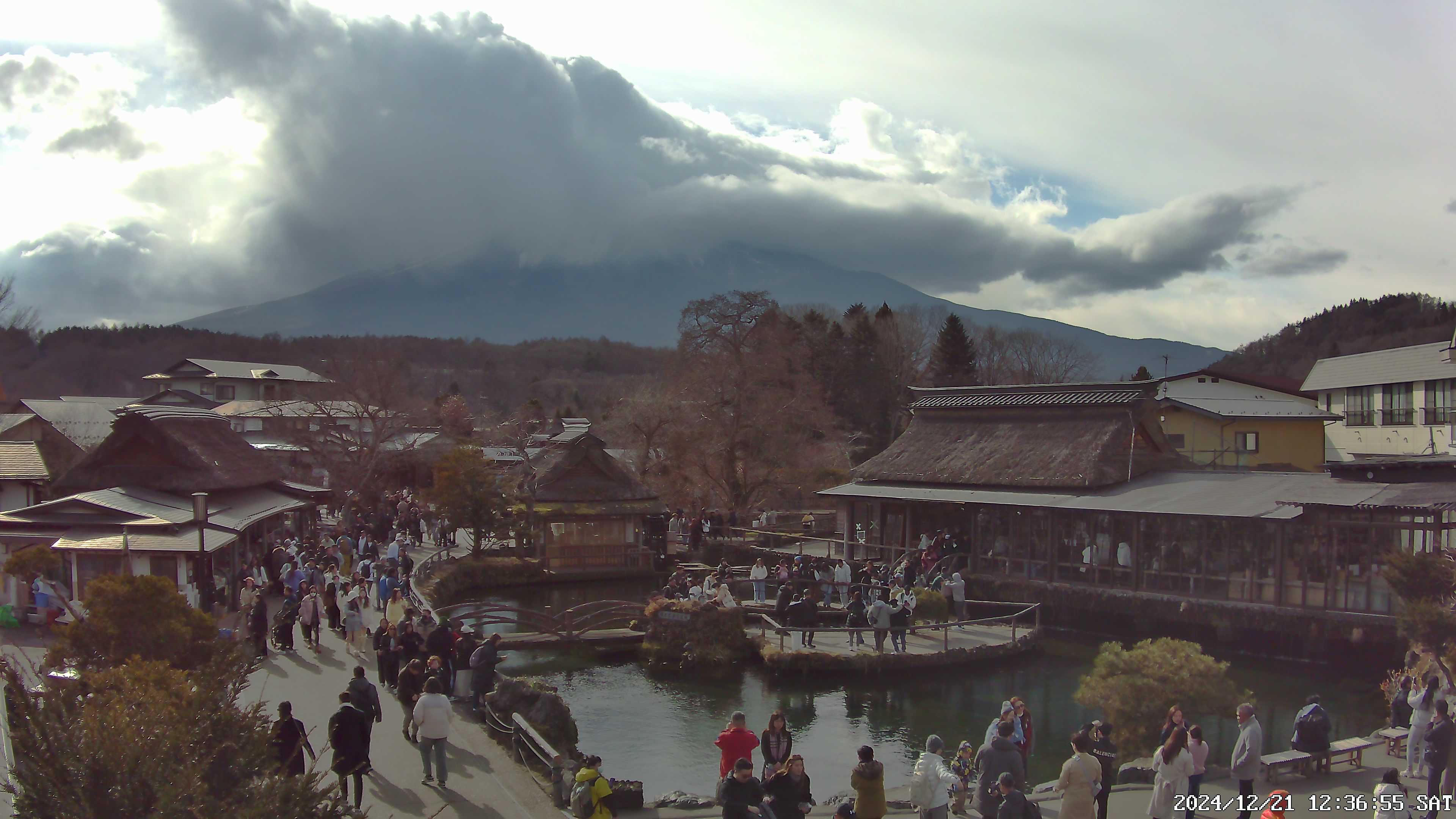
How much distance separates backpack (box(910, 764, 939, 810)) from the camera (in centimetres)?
901

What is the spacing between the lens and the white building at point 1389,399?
131 ft

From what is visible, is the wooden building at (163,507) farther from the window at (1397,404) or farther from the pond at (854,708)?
the window at (1397,404)

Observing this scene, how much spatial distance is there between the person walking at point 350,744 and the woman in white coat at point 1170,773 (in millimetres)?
8088

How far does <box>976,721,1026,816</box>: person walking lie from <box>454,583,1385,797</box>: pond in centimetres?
404

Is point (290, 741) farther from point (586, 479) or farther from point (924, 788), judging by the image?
point (586, 479)

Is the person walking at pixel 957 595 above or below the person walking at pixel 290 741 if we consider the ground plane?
below

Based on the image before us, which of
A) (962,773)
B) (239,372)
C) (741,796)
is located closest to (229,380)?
(239,372)

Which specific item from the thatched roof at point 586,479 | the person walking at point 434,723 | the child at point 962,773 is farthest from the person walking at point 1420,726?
the thatched roof at point 586,479

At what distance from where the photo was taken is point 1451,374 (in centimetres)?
3866

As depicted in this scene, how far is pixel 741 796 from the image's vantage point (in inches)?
316

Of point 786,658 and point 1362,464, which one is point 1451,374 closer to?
point 1362,464

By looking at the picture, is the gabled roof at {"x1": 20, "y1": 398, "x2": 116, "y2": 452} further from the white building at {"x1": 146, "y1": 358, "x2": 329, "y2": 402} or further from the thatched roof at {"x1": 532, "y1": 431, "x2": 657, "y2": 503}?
the white building at {"x1": 146, "y1": 358, "x2": 329, "y2": 402}

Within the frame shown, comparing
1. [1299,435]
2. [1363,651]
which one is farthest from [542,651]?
[1299,435]

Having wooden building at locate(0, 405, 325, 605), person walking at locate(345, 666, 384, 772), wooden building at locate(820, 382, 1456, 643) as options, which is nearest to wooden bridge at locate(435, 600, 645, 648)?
wooden building at locate(0, 405, 325, 605)
